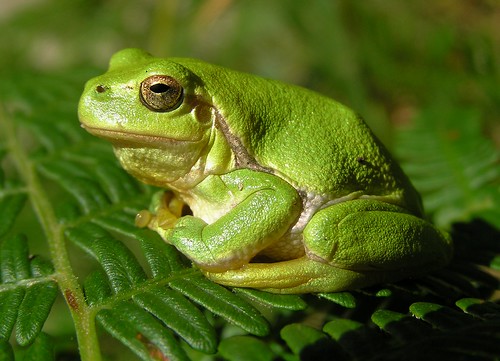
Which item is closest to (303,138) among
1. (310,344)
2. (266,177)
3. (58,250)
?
(266,177)

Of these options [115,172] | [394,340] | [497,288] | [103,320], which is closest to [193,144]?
[115,172]

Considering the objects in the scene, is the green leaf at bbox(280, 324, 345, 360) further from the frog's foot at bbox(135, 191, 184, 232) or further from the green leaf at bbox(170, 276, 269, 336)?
the frog's foot at bbox(135, 191, 184, 232)

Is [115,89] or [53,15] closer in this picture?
[115,89]

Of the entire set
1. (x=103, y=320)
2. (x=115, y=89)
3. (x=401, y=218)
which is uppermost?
(x=115, y=89)

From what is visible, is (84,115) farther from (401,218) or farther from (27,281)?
(401,218)

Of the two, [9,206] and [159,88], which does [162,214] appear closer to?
[159,88]

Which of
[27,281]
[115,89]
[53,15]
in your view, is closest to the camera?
[27,281]

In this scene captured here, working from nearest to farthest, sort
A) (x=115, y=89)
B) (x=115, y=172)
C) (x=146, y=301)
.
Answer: (x=146, y=301) < (x=115, y=89) < (x=115, y=172)
